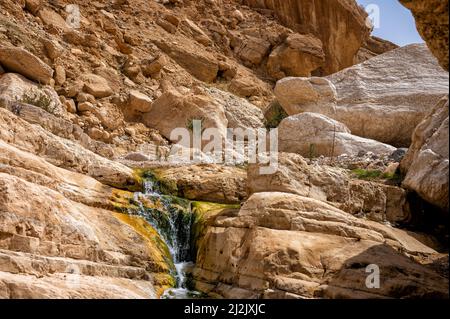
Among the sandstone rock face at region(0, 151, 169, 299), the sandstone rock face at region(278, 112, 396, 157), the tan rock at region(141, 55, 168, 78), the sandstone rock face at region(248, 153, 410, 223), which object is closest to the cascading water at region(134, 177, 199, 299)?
the sandstone rock face at region(0, 151, 169, 299)

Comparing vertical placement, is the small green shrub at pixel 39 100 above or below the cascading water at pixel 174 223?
above

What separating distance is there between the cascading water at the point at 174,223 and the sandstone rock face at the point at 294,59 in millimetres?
19263

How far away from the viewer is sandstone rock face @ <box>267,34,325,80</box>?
28547mm

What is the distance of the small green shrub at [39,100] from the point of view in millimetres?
12755

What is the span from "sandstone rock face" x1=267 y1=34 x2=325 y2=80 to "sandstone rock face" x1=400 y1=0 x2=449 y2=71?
74.8 feet

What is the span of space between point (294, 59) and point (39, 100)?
18146 mm

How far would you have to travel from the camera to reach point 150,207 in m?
9.99

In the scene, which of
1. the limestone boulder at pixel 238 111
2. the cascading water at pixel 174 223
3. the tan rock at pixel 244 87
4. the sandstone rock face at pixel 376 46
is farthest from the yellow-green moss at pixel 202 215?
the sandstone rock face at pixel 376 46

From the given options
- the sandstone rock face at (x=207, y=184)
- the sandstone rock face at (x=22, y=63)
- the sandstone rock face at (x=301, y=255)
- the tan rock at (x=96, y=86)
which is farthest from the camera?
the tan rock at (x=96, y=86)

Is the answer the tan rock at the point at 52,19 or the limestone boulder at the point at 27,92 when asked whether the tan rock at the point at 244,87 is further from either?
the limestone boulder at the point at 27,92
